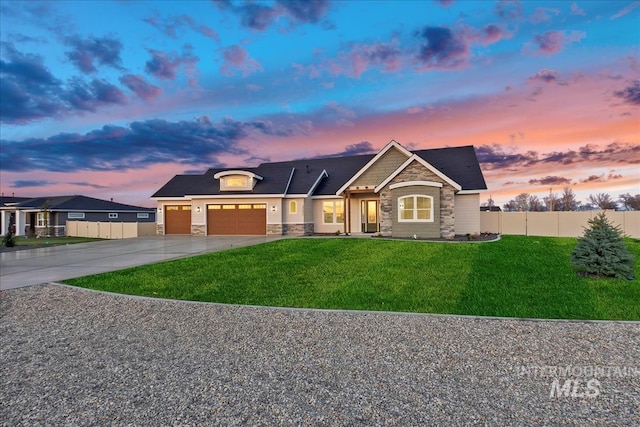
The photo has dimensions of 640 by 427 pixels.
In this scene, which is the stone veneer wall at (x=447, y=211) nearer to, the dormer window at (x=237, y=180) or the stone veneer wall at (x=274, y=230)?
the stone veneer wall at (x=274, y=230)

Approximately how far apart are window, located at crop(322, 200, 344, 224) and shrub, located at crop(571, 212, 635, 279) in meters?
16.9

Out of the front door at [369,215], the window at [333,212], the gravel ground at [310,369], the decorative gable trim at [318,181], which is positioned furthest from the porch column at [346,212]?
the gravel ground at [310,369]

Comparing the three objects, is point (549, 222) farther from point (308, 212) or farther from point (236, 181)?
point (236, 181)

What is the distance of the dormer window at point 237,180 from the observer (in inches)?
1077

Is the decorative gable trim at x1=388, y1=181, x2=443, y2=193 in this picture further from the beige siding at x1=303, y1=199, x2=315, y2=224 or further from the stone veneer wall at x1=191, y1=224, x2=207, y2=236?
the stone veneer wall at x1=191, y1=224, x2=207, y2=236

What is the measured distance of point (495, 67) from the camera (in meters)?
15.6

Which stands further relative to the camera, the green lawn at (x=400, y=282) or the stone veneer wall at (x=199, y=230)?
the stone veneer wall at (x=199, y=230)

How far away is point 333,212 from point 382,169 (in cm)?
517

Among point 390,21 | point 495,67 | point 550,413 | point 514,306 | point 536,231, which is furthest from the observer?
point 536,231

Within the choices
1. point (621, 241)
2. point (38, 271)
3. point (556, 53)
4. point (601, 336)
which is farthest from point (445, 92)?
point (38, 271)

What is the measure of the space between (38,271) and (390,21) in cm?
1639

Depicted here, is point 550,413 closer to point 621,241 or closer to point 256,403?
point 256,403

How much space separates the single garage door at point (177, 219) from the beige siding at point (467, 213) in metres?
20.8

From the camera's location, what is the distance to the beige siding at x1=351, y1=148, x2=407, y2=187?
76.6 feet
